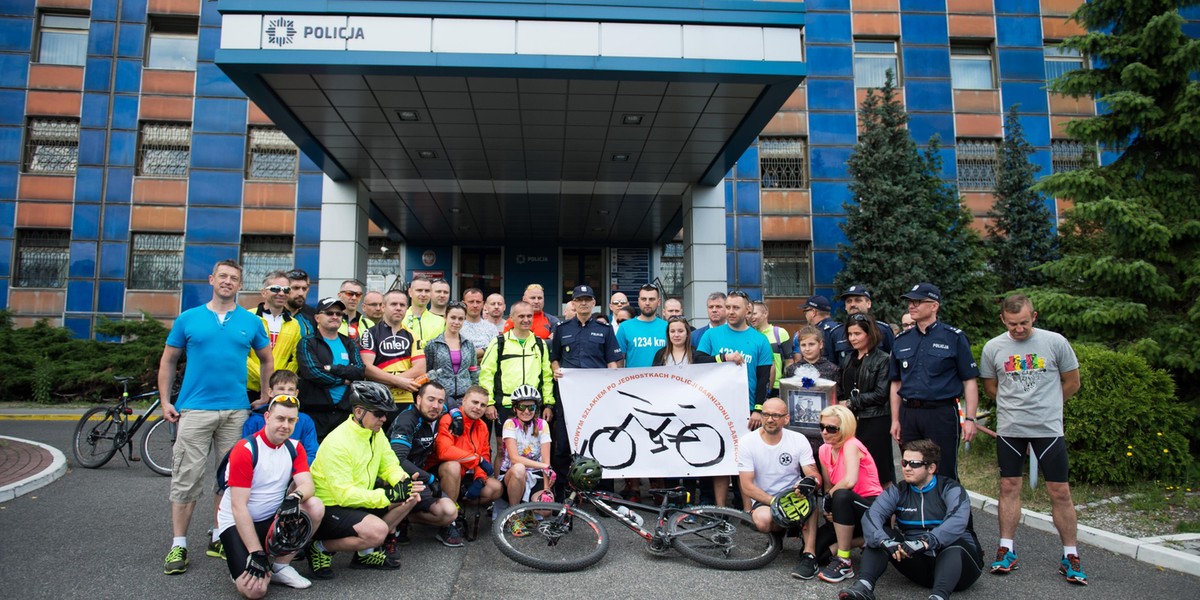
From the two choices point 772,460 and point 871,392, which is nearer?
point 772,460

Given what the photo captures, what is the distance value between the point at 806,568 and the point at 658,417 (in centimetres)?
221

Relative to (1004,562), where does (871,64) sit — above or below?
above

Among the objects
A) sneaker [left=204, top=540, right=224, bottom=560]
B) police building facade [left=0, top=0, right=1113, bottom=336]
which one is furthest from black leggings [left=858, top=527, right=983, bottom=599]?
police building facade [left=0, top=0, right=1113, bottom=336]

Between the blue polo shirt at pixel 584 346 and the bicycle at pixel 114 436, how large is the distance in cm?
502

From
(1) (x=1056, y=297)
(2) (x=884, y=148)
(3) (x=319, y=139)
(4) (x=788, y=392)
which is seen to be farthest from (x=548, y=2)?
(2) (x=884, y=148)

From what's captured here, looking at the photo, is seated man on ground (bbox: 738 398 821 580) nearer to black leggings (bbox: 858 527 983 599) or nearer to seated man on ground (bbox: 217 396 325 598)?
black leggings (bbox: 858 527 983 599)

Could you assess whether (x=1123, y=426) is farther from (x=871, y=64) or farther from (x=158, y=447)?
(x=871, y=64)

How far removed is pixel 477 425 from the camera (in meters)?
6.50

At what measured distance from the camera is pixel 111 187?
24266 mm

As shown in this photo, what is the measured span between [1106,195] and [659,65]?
6.24m

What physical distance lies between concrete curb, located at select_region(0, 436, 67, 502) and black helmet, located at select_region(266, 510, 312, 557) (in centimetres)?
449

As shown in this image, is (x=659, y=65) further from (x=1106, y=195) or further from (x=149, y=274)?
(x=149, y=274)

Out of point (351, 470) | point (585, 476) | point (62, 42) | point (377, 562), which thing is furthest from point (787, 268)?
point (62, 42)

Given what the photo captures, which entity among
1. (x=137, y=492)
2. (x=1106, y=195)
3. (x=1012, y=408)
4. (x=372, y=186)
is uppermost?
(x=372, y=186)
